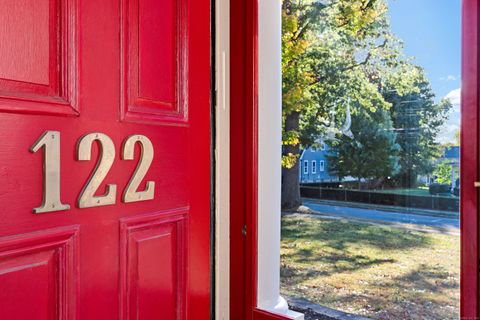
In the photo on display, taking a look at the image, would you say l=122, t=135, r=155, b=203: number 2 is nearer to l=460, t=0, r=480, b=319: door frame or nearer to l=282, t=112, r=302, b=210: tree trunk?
l=282, t=112, r=302, b=210: tree trunk

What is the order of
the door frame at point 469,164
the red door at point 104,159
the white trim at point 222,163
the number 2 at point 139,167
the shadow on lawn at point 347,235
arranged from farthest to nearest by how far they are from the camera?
the white trim at point 222,163 → the shadow on lawn at point 347,235 → the door frame at point 469,164 → the number 2 at point 139,167 → the red door at point 104,159

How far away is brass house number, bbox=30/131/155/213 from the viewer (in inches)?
29.9

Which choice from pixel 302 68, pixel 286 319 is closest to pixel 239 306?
pixel 286 319

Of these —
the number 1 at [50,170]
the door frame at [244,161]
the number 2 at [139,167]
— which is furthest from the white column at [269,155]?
the number 1 at [50,170]

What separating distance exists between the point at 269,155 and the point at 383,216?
475mm

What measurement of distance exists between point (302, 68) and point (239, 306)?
0.98 m

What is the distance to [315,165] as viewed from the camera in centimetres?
151

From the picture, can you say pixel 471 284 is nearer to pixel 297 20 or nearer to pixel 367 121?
pixel 367 121

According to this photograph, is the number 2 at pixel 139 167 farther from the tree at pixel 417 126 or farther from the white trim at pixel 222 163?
the tree at pixel 417 126

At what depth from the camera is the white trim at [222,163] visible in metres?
1.42

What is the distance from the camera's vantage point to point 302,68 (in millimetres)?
1553

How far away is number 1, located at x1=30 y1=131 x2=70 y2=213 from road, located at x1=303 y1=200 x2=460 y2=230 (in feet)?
3.23

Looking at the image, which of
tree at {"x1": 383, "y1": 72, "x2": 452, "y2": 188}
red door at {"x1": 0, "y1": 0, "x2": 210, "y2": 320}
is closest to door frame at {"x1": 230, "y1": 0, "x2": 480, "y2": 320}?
red door at {"x1": 0, "y1": 0, "x2": 210, "y2": 320}

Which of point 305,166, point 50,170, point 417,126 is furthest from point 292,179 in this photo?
point 50,170
